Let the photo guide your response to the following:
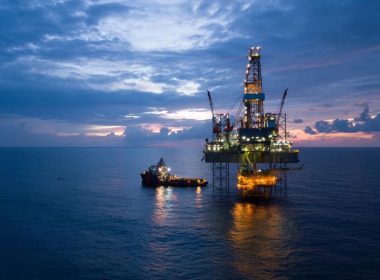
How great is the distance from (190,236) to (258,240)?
12186mm

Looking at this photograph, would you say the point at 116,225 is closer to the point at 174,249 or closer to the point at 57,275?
the point at 174,249

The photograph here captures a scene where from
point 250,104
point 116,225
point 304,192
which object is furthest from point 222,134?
point 116,225

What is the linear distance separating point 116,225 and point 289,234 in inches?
1359

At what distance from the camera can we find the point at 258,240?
2451 inches

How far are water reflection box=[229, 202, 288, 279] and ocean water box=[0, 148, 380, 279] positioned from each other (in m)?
0.15

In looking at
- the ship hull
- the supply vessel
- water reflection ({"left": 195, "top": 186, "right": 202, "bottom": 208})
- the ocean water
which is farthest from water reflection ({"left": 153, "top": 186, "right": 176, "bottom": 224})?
water reflection ({"left": 195, "top": 186, "right": 202, "bottom": 208})

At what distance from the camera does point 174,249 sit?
58.3 meters

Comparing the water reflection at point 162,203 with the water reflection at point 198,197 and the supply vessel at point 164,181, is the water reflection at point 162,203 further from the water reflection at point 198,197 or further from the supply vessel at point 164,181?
the water reflection at point 198,197

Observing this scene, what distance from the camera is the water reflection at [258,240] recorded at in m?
50.5

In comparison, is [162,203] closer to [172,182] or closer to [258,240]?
[172,182]

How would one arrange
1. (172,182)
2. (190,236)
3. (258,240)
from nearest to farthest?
(258,240) → (190,236) → (172,182)

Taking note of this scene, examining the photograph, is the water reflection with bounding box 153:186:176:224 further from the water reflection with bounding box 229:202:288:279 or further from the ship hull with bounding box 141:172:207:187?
the water reflection with bounding box 229:202:288:279

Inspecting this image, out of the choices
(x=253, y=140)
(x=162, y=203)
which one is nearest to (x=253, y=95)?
(x=253, y=140)

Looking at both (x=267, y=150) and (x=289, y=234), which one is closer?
(x=289, y=234)
